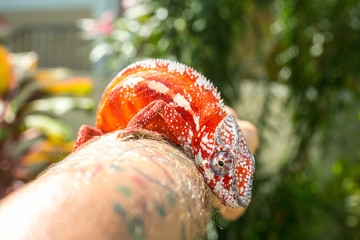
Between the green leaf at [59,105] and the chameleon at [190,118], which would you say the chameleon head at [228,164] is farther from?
the green leaf at [59,105]

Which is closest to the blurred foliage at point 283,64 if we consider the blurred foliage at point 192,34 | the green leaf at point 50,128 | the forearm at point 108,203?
the blurred foliage at point 192,34

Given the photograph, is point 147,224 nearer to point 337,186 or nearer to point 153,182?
point 153,182

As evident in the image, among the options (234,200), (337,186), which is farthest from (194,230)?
(337,186)

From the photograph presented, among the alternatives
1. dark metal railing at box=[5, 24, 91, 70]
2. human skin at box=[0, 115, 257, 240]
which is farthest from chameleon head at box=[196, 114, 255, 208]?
dark metal railing at box=[5, 24, 91, 70]

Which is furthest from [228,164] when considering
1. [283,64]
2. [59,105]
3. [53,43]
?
[53,43]

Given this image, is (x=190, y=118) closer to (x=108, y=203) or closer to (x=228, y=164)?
(x=228, y=164)

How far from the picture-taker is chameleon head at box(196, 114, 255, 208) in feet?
2.50

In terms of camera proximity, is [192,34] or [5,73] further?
[5,73]

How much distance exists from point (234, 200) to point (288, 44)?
7.91 ft

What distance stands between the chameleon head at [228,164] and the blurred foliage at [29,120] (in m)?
2.35

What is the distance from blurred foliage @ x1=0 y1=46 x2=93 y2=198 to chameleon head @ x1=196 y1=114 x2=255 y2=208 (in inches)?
92.4

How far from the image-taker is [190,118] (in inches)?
31.8

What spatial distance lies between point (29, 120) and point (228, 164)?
8.83 ft

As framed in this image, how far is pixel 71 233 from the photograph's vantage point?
373mm
